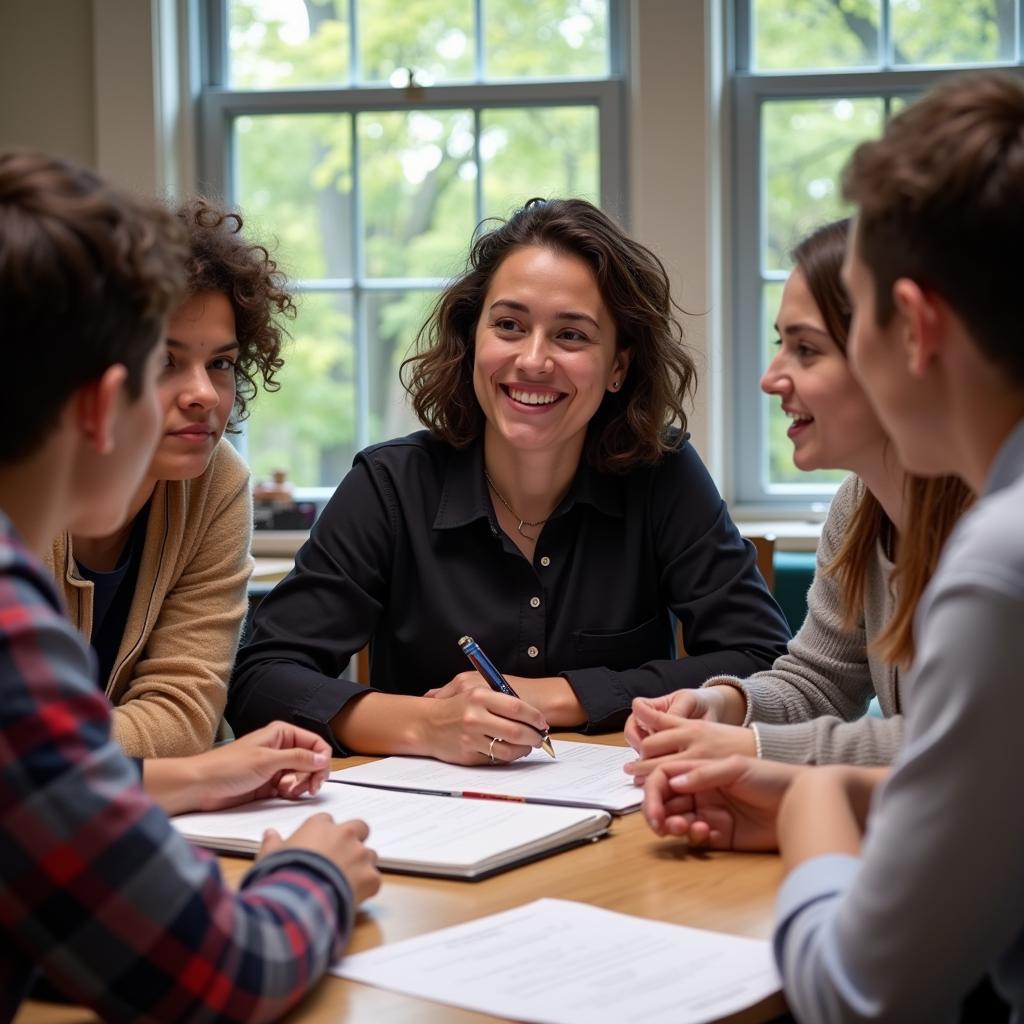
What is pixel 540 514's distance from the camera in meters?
2.29

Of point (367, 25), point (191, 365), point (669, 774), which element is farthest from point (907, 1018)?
point (367, 25)

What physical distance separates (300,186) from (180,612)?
2694 millimetres

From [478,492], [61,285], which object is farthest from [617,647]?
[61,285]

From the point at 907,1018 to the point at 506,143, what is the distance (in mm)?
3683

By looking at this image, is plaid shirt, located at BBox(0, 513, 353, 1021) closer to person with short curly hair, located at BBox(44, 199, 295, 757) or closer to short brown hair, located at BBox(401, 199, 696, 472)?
person with short curly hair, located at BBox(44, 199, 295, 757)

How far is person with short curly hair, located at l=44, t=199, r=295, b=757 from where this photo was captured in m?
1.87

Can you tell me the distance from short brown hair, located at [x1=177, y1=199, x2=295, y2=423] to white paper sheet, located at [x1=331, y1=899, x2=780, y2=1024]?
1118mm

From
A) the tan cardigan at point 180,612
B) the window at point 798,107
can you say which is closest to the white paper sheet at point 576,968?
the tan cardigan at point 180,612

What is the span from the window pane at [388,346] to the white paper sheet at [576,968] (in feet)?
10.7

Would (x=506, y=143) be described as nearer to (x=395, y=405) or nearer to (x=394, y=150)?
(x=394, y=150)

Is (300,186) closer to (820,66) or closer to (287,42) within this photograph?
(287,42)

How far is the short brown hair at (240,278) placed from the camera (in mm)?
1979

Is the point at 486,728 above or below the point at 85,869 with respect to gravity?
below

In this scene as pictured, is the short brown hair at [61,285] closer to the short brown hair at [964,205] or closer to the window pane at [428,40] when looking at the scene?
the short brown hair at [964,205]
